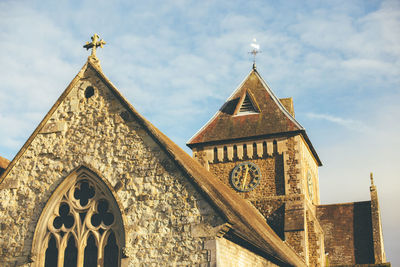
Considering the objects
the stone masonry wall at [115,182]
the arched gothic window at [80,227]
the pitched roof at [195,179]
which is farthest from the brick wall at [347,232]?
the arched gothic window at [80,227]

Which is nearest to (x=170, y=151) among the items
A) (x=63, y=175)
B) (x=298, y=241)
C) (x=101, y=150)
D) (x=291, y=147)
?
(x=101, y=150)

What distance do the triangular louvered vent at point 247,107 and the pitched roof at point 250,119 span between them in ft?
0.15

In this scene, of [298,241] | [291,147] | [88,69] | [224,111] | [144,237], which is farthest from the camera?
[224,111]

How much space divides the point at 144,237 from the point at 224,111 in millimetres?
14304

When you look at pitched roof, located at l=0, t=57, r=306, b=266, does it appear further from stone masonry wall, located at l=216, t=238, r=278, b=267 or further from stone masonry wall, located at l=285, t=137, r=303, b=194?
stone masonry wall, located at l=285, t=137, r=303, b=194

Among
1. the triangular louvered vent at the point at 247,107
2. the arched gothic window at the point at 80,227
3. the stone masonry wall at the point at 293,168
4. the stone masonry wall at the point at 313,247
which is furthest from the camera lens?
the triangular louvered vent at the point at 247,107

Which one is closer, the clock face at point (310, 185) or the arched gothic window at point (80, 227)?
the arched gothic window at point (80, 227)

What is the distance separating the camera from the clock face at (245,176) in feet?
76.8

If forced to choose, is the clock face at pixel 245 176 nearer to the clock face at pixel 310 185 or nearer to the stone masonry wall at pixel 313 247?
the clock face at pixel 310 185

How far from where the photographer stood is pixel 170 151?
518 inches

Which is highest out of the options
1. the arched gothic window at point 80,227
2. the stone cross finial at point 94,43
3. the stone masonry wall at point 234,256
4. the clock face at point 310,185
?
the stone cross finial at point 94,43

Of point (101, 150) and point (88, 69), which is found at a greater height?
point (88, 69)

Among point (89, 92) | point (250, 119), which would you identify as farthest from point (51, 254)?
point (250, 119)

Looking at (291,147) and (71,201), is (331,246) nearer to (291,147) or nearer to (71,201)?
(291,147)
